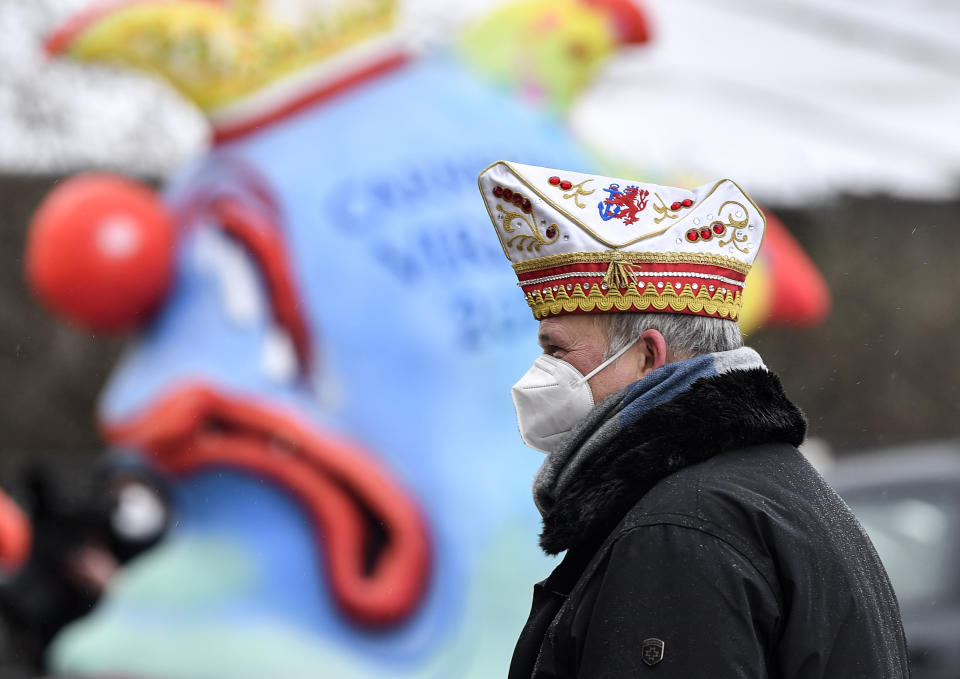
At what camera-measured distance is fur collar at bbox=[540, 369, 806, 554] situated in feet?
5.30

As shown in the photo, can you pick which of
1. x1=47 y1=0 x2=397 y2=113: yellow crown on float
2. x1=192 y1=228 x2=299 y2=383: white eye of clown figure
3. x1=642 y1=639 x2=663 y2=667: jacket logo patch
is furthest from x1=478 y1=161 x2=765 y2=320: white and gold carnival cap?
x1=47 y1=0 x2=397 y2=113: yellow crown on float

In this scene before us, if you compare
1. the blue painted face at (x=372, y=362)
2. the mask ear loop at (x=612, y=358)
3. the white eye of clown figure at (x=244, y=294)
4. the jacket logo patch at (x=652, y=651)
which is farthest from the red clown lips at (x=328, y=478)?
the jacket logo patch at (x=652, y=651)

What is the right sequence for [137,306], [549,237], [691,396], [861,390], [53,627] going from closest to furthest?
[691,396] → [549,237] → [137,306] → [53,627] → [861,390]

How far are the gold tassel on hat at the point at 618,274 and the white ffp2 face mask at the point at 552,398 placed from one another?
76mm

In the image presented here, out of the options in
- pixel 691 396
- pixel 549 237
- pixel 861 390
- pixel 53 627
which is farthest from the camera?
pixel 861 390

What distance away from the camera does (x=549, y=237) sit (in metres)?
1.83

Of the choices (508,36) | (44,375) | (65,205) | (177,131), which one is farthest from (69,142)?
(508,36)

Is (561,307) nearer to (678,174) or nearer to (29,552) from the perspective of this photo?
(678,174)

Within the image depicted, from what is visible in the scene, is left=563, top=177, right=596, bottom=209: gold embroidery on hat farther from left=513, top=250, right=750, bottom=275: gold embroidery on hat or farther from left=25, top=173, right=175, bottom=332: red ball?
left=25, top=173, right=175, bottom=332: red ball

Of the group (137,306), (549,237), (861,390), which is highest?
(549,237)

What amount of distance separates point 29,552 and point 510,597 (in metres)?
3.19

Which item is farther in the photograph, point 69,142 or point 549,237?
point 69,142

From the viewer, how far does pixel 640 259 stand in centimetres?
176

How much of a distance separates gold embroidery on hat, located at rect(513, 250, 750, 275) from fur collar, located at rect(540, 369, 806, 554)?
0.17m
